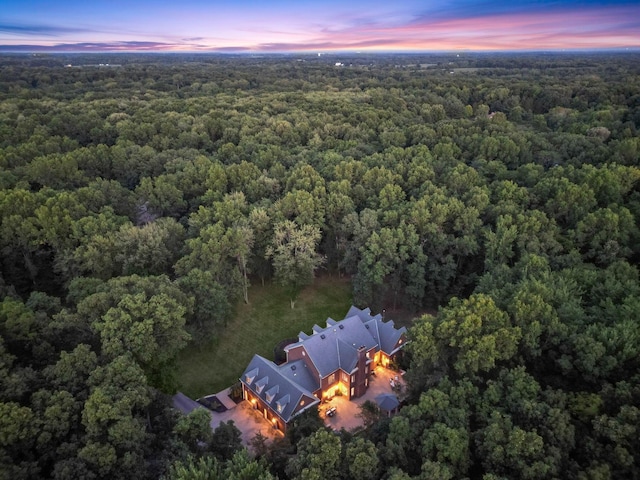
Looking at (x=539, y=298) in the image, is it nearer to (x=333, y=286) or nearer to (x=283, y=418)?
(x=283, y=418)

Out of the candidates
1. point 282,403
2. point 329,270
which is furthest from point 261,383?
point 329,270

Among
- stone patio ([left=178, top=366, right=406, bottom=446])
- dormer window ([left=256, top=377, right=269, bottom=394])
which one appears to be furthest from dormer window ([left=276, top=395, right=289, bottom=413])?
stone patio ([left=178, top=366, right=406, bottom=446])

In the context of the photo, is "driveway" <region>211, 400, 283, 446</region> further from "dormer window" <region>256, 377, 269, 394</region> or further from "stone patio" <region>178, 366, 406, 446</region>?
"dormer window" <region>256, 377, 269, 394</region>

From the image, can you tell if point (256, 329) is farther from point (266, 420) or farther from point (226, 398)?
point (266, 420)

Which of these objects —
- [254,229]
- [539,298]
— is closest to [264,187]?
[254,229]

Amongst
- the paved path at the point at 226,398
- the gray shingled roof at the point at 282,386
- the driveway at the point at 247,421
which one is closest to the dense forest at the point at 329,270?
the gray shingled roof at the point at 282,386

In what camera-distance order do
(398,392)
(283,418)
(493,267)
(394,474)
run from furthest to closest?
(493,267), (398,392), (283,418), (394,474)

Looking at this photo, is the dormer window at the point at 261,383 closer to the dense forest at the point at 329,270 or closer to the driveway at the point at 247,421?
the driveway at the point at 247,421
